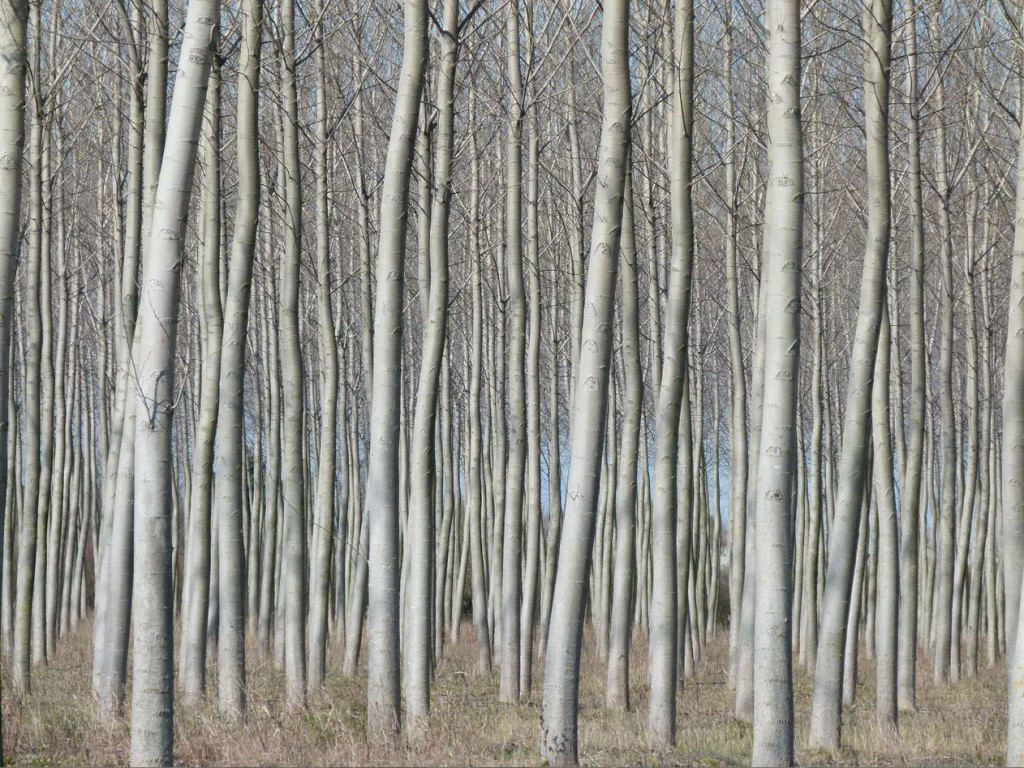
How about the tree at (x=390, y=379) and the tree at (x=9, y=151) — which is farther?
the tree at (x=390, y=379)

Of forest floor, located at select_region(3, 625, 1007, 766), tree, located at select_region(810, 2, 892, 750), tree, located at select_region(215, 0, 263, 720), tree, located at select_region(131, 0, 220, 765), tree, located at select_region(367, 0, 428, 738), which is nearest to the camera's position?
tree, located at select_region(131, 0, 220, 765)

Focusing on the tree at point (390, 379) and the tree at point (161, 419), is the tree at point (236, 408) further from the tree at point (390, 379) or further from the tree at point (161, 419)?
the tree at point (161, 419)

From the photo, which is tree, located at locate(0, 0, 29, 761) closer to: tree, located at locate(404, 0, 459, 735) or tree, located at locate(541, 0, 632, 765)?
tree, located at locate(404, 0, 459, 735)

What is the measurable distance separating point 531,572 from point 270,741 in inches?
212

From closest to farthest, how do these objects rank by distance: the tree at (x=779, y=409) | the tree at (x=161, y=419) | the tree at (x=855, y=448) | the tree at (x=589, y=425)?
1. the tree at (x=161, y=419)
2. the tree at (x=779, y=409)
3. the tree at (x=589, y=425)
4. the tree at (x=855, y=448)

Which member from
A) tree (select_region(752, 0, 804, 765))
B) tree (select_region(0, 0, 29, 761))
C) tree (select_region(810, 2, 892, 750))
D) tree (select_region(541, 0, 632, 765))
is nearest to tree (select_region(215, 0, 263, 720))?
tree (select_region(0, 0, 29, 761))

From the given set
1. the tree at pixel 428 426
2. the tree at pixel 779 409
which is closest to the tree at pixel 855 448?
the tree at pixel 779 409

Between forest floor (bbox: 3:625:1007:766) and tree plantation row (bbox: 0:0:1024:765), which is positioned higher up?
tree plantation row (bbox: 0:0:1024:765)

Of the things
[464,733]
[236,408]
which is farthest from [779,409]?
[236,408]

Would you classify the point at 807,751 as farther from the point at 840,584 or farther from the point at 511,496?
the point at 511,496

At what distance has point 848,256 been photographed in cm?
1841

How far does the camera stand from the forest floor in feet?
21.5

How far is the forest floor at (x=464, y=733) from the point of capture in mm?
6562

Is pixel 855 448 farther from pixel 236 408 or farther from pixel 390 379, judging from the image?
pixel 236 408
